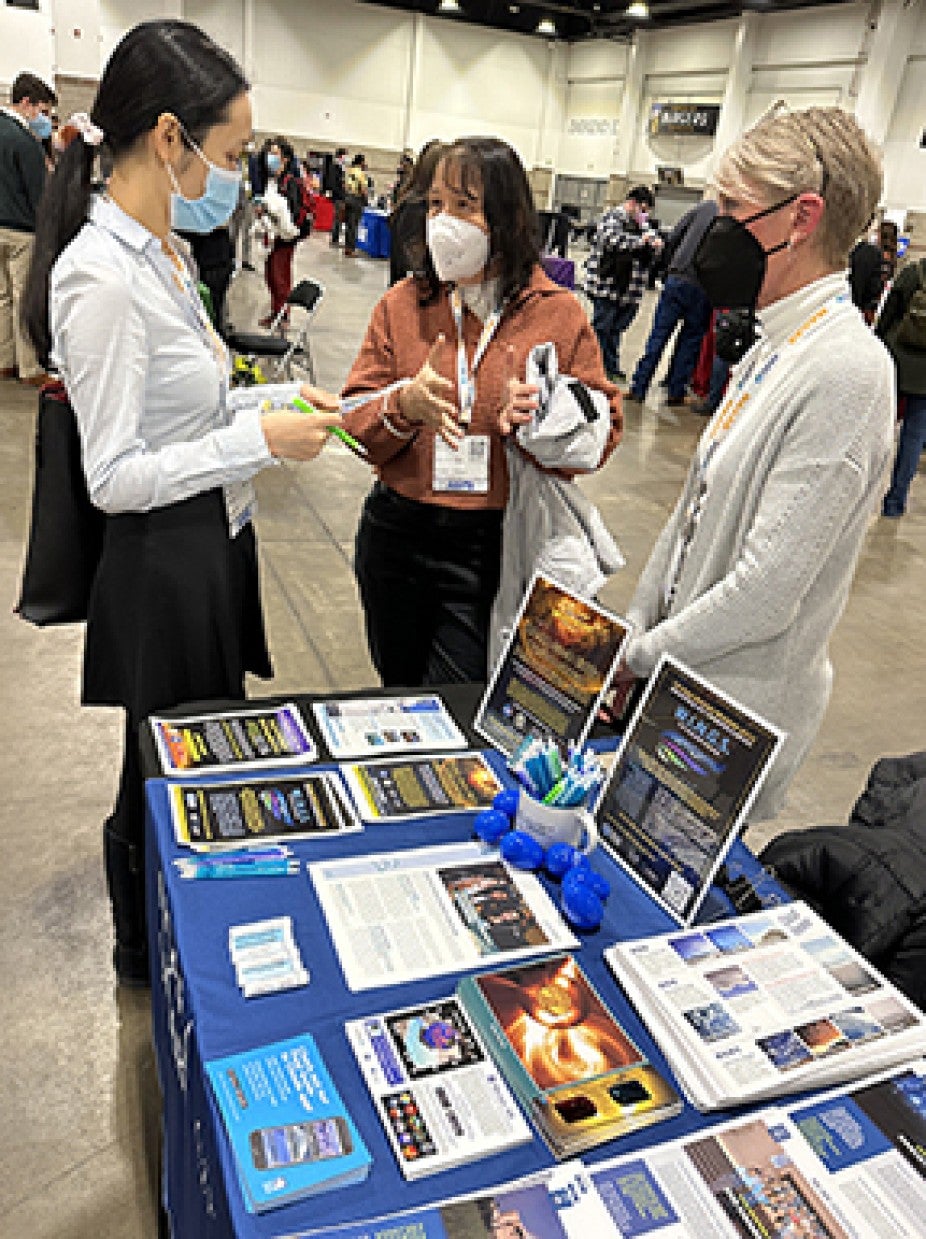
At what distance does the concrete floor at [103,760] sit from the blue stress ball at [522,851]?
1.75 feet

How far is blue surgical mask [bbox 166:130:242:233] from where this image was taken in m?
1.41

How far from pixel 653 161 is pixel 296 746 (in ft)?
72.2

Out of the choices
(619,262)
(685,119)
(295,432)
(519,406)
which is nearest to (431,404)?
(519,406)

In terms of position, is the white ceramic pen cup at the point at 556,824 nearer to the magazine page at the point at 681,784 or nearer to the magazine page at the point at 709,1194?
the magazine page at the point at 681,784

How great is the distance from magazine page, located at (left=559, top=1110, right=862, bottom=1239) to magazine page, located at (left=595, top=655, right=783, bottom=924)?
317mm

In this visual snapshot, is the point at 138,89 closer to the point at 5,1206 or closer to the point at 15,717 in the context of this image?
the point at 5,1206

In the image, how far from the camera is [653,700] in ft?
4.18

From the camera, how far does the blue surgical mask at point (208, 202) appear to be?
4.64 ft

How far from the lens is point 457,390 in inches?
71.8

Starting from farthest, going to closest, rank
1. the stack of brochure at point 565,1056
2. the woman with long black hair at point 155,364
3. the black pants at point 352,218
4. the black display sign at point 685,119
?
1. the black display sign at point 685,119
2. the black pants at point 352,218
3. the woman with long black hair at point 155,364
4. the stack of brochure at point 565,1056

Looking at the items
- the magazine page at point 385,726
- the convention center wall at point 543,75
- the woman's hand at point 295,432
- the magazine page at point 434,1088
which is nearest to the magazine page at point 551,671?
the magazine page at point 385,726

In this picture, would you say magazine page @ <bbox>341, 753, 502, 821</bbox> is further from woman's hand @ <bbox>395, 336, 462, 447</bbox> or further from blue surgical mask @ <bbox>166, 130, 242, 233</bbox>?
blue surgical mask @ <bbox>166, 130, 242, 233</bbox>

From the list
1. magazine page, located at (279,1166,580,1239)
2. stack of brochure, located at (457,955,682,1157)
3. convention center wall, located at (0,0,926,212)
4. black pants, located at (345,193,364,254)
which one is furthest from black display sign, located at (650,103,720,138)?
magazine page, located at (279,1166,580,1239)

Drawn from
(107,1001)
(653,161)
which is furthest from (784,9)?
(107,1001)
